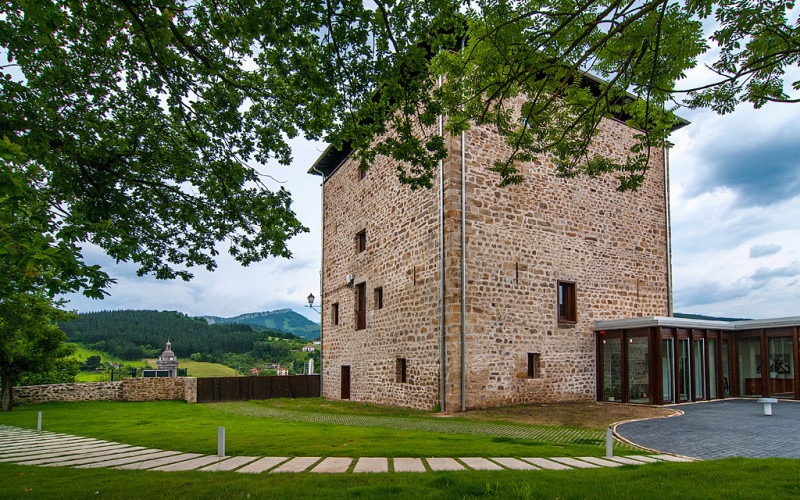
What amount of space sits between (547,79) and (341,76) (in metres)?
2.68

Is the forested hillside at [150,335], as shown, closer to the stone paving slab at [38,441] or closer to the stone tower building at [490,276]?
the stone tower building at [490,276]

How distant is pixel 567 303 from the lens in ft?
50.7

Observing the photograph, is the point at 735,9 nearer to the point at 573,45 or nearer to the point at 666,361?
the point at 573,45

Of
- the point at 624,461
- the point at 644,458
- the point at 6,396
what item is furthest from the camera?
the point at 6,396

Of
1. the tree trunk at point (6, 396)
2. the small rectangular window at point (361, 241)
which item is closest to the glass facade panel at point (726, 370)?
the small rectangular window at point (361, 241)

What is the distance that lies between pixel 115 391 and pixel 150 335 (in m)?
40.1

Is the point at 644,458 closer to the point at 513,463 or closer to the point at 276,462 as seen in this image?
the point at 513,463

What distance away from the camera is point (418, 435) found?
28.2 feet

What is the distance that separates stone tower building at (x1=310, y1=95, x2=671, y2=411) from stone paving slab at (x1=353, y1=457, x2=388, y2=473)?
6662 mm

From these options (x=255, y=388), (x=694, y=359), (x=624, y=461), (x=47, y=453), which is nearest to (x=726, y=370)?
(x=694, y=359)

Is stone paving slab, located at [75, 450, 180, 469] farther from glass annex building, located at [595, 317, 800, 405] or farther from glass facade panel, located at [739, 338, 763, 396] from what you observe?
glass facade panel, located at [739, 338, 763, 396]

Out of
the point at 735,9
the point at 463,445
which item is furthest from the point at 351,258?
the point at 735,9

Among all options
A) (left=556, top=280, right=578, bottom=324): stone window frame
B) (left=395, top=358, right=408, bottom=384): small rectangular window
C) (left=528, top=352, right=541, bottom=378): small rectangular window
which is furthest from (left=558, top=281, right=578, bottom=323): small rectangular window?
(left=395, top=358, right=408, bottom=384): small rectangular window

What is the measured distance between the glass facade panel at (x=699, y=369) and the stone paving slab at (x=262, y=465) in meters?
13.9
